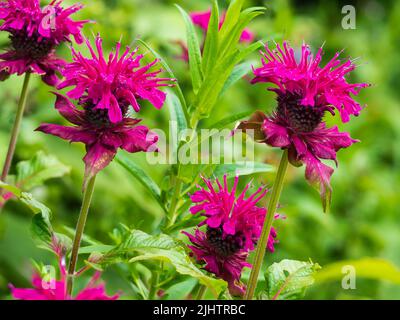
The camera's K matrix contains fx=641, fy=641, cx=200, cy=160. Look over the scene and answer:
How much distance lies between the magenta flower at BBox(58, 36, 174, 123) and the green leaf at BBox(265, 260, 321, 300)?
0.38 metres

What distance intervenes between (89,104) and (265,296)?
47 centimetres

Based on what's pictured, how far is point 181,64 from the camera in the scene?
9.45 ft

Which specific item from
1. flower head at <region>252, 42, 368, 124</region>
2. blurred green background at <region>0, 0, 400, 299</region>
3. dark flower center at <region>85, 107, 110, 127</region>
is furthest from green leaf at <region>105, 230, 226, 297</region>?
blurred green background at <region>0, 0, 400, 299</region>

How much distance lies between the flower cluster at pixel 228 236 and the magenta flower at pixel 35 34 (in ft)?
1.30

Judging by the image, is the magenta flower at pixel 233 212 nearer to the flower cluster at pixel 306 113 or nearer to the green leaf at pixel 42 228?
the flower cluster at pixel 306 113

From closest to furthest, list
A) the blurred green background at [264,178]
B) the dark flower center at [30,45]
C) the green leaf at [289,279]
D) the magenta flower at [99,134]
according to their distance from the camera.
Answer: the magenta flower at [99,134]
the green leaf at [289,279]
the dark flower center at [30,45]
the blurred green background at [264,178]

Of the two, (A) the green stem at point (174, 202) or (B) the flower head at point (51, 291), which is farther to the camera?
(A) the green stem at point (174, 202)

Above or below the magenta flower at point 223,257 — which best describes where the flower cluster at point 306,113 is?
above

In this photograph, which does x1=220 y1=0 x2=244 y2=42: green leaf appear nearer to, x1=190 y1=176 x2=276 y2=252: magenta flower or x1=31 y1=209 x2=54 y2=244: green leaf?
x1=190 y1=176 x2=276 y2=252: magenta flower

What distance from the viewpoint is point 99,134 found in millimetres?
1078

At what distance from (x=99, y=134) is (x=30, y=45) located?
0.99ft

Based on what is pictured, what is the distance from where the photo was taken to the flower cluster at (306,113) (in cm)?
104

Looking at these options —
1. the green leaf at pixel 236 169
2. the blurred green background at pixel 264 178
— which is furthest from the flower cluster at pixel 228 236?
the blurred green background at pixel 264 178

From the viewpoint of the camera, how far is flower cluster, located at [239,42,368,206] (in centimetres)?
104
